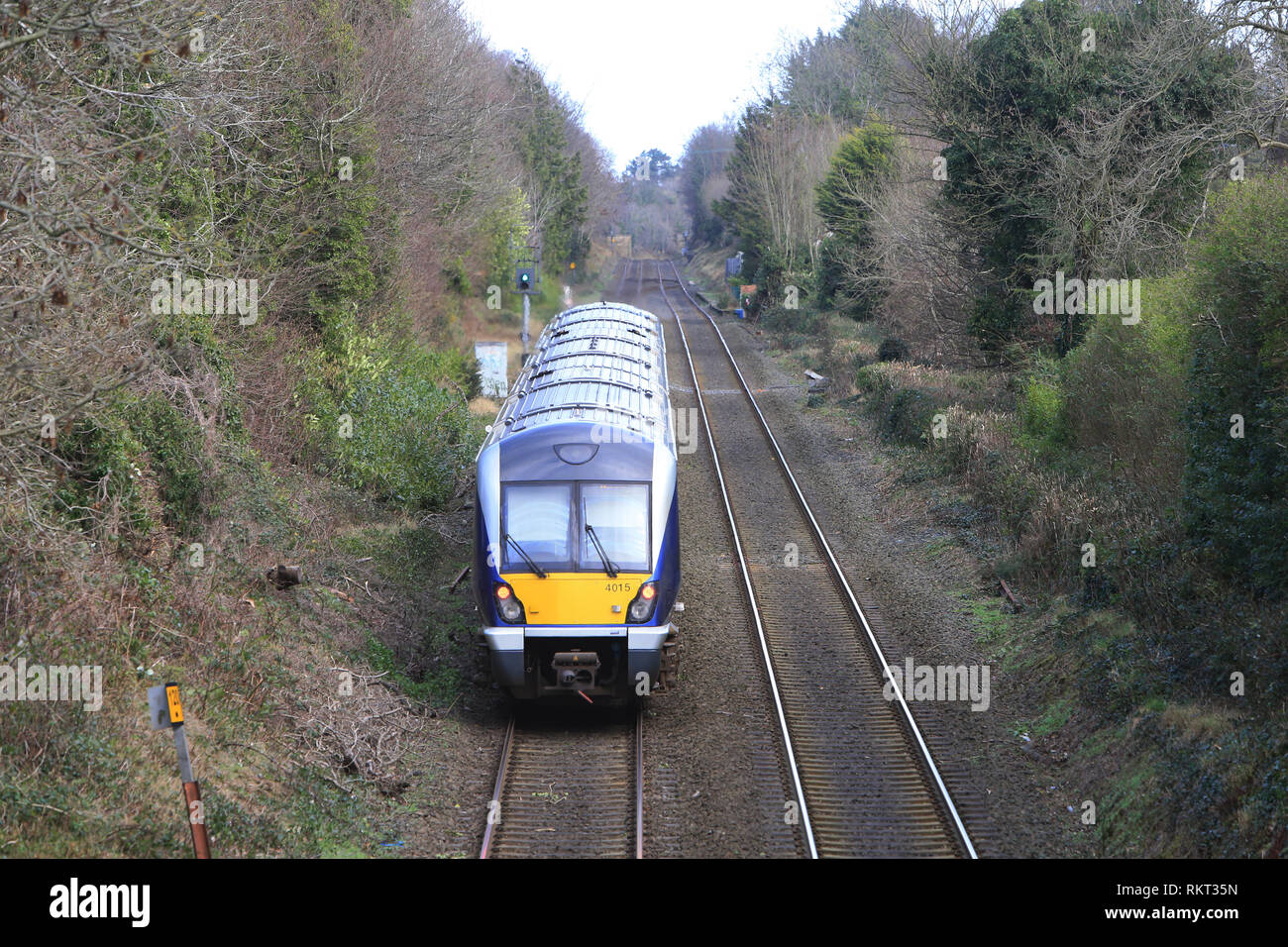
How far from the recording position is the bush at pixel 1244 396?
1021 centimetres

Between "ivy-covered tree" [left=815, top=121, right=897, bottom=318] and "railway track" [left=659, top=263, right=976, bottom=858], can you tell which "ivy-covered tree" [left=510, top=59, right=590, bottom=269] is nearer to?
"ivy-covered tree" [left=815, top=121, right=897, bottom=318]

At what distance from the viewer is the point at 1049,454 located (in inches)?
677

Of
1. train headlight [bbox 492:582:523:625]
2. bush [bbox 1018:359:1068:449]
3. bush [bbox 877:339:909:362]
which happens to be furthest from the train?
bush [bbox 877:339:909:362]

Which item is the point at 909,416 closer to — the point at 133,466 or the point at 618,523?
the point at 618,523

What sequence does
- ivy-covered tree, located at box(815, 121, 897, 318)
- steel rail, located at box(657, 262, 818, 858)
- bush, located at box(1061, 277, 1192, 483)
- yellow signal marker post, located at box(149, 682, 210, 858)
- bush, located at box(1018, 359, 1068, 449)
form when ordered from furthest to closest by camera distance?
ivy-covered tree, located at box(815, 121, 897, 318) → bush, located at box(1018, 359, 1068, 449) → bush, located at box(1061, 277, 1192, 483) → steel rail, located at box(657, 262, 818, 858) → yellow signal marker post, located at box(149, 682, 210, 858)

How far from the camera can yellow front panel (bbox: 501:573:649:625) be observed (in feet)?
34.9

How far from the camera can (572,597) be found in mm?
10672

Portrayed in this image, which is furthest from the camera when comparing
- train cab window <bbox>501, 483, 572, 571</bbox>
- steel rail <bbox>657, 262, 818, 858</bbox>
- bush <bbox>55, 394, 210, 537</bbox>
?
train cab window <bbox>501, 483, 572, 571</bbox>

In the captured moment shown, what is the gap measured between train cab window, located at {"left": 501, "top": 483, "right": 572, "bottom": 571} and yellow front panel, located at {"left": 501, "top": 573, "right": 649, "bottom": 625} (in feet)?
0.55

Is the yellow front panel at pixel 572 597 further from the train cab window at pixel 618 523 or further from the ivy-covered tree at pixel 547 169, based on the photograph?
the ivy-covered tree at pixel 547 169

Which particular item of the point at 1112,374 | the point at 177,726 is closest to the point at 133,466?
the point at 177,726

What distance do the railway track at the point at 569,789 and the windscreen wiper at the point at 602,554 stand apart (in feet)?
5.48
